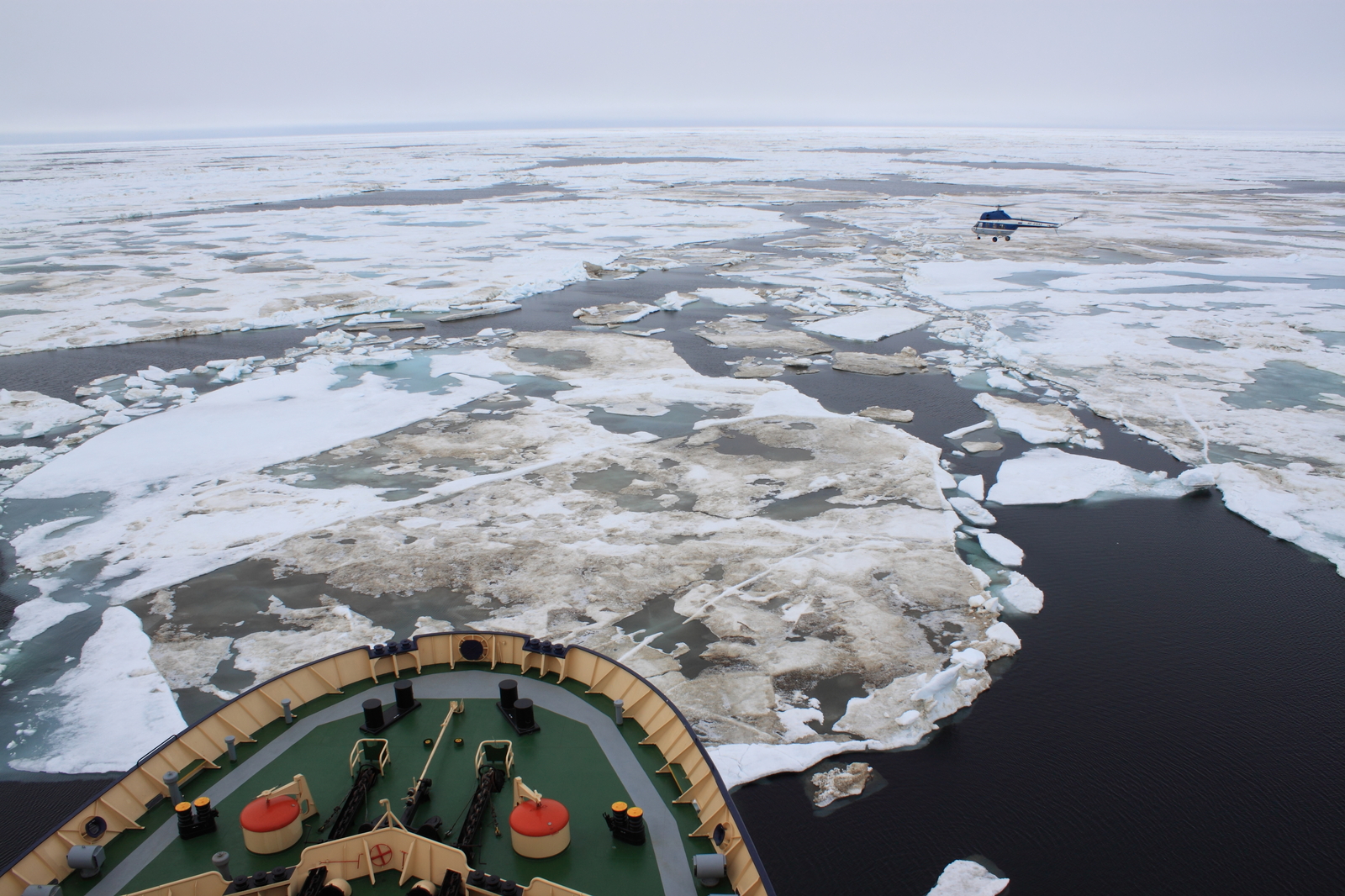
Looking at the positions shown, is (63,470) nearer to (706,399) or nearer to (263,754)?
(263,754)

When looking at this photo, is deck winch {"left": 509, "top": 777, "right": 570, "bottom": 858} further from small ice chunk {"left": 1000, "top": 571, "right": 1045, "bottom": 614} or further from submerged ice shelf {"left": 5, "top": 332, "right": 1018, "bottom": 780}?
small ice chunk {"left": 1000, "top": 571, "right": 1045, "bottom": 614}

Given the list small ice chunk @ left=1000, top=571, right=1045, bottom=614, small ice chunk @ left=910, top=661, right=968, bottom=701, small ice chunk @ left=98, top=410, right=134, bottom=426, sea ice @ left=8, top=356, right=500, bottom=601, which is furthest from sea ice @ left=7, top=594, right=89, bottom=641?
small ice chunk @ left=1000, top=571, right=1045, bottom=614

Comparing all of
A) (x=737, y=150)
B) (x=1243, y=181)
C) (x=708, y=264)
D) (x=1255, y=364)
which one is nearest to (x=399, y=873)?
(x=1255, y=364)

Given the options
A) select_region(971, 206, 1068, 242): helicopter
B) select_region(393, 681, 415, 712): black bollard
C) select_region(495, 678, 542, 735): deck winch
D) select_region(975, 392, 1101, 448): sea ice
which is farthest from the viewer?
select_region(971, 206, 1068, 242): helicopter

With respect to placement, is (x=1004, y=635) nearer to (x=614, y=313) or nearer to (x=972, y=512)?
(x=972, y=512)

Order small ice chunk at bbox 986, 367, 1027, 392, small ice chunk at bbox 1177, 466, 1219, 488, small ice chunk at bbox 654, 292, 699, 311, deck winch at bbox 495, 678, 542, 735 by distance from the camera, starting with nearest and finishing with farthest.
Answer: deck winch at bbox 495, 678, 542, 735
small ice chunk at bbox 1177, 466, 1219, 488
small ice chunk at bbox 986, 367, 1027, 392
small ice chunk at bbox 654, 292, 699, 311

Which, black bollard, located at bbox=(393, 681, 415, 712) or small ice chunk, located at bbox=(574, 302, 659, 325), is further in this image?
small ice chunk, located at bbox=(574, 302, 659, 325)
